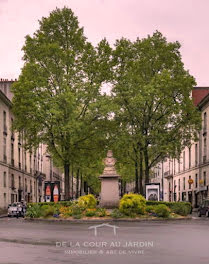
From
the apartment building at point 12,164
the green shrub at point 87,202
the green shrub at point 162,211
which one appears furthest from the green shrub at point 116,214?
the apartment building at point 12,164

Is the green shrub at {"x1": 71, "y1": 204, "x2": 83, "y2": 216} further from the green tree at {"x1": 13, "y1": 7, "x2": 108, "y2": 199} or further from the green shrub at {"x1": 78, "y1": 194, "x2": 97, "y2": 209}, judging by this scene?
the green tree at {"x1": 13, "y1": 7, "x2": 108, "y2": 199}

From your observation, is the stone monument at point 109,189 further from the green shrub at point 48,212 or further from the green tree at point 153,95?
the green tree at point 153,95

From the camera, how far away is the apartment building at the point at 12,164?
5666 cm

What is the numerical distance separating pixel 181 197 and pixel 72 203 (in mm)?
46311

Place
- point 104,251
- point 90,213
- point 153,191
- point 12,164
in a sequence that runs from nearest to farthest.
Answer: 1. point 104,251
2. point 90,213
3. point 153,191
4. point 12,164

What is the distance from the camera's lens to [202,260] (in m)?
12.1

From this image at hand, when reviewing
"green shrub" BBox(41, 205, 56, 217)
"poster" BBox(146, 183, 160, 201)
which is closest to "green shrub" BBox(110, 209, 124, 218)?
"green shrub" BBox(41, 205, 56, 217)

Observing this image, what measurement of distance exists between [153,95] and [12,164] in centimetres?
2187

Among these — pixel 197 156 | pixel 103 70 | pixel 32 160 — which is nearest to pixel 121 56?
pixel 103 70

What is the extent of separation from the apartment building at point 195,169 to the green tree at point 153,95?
322 centimetres

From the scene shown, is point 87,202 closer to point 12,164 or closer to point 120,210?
point 120,210

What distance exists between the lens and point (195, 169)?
223 ft

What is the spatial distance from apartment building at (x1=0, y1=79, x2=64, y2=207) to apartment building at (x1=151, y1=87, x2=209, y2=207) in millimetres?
16425

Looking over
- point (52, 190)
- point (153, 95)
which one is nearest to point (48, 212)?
point (52, 190)
